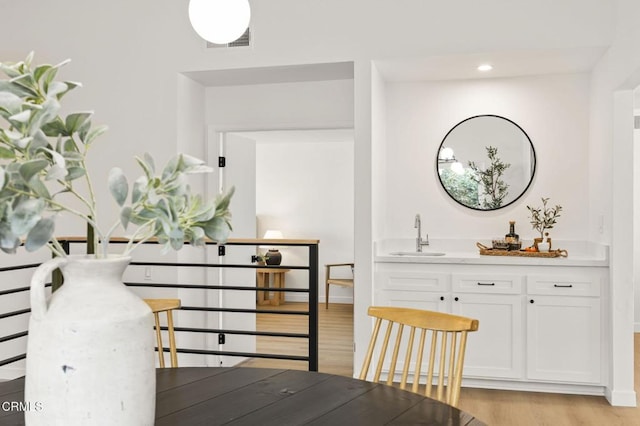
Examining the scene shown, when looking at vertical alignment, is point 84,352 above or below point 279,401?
above

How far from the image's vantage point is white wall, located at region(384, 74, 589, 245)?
4.50m

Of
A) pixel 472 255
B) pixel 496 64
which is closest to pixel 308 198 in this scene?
pixel 472 255

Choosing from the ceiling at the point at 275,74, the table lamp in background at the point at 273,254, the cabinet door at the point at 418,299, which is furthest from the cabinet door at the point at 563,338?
the table lamp in background at the point at 273,254

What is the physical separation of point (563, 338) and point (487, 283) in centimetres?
60

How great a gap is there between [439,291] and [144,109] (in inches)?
99.7

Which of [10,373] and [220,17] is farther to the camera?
[10,373]

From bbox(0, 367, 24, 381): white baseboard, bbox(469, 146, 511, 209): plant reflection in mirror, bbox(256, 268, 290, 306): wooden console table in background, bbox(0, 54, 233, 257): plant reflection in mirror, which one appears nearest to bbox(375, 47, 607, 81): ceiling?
bbox(469, 146, 511, 209): plant reflection in mirror

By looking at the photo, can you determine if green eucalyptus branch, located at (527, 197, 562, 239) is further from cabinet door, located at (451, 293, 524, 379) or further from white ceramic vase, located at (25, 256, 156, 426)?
white ceramic vase, located at (25, 256, 156, 426)

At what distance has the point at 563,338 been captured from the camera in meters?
3.95

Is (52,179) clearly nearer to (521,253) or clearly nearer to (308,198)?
(521,253)

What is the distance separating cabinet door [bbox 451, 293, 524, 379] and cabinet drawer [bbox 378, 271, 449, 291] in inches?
8.8

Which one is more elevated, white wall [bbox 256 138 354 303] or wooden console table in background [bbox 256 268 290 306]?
white wall [bbox 256 138 354 303]

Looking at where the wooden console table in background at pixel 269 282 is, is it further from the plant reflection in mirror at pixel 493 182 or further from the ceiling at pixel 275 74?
the plant reflection in mirror at pixel 493 182

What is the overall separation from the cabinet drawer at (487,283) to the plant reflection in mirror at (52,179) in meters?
3.25
